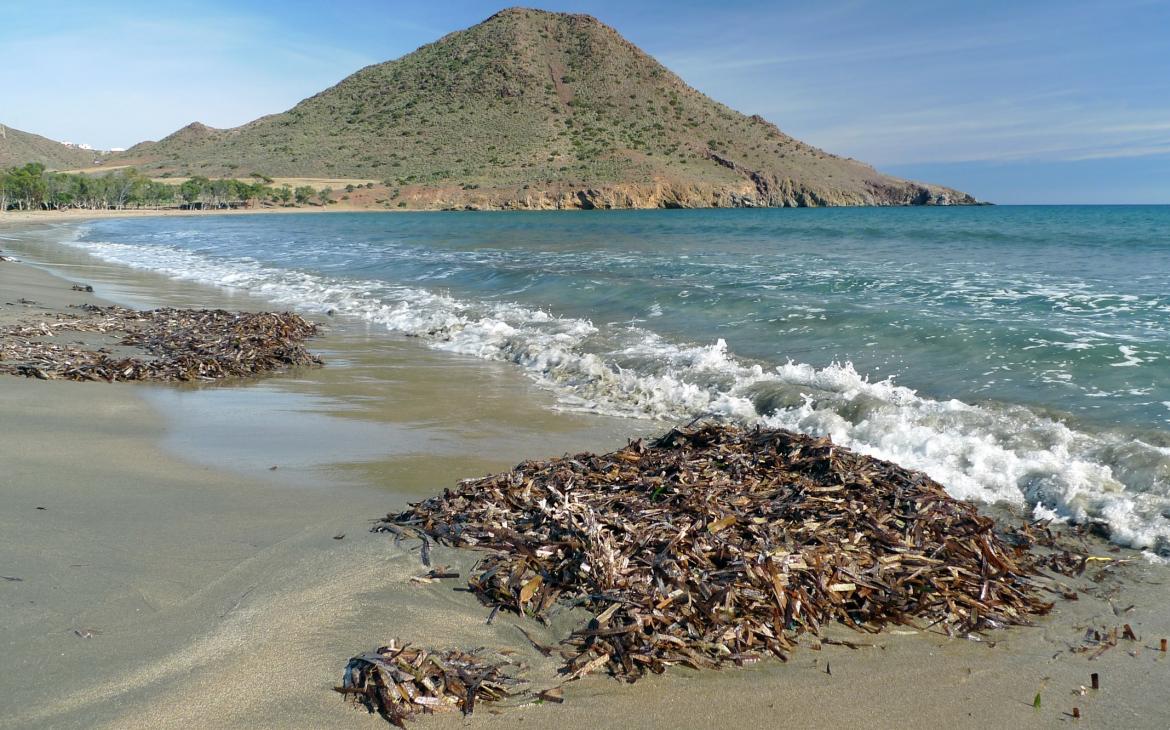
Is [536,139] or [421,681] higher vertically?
[536,139]

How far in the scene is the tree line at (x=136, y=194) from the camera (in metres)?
65.3

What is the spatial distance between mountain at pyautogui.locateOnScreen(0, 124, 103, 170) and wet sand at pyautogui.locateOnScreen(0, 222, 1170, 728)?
140m

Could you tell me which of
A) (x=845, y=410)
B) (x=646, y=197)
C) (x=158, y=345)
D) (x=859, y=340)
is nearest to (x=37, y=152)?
(x=646, y=197)

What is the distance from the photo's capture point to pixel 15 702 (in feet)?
8.07

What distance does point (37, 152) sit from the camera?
132625 mm

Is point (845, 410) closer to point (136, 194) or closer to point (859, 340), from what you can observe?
point (859, 340)

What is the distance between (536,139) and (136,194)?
42904 millimetres

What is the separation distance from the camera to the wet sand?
8.58ft

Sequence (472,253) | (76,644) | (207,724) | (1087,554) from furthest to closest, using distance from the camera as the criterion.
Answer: (472,253) < (1087,554) < (76,644) < (207,724)

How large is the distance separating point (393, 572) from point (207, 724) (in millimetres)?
1172

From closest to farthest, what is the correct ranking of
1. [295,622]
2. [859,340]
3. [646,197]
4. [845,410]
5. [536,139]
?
[295,622]
[845,410]
[859,340]
[646,197]
[536,139]

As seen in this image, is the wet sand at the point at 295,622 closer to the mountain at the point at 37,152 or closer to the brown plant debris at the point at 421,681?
the brown plant debris at the point at 421,681

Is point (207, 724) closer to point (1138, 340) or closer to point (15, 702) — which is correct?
point (15, 702)

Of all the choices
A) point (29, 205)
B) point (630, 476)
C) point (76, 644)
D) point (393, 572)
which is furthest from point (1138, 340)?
point (29, 205)
